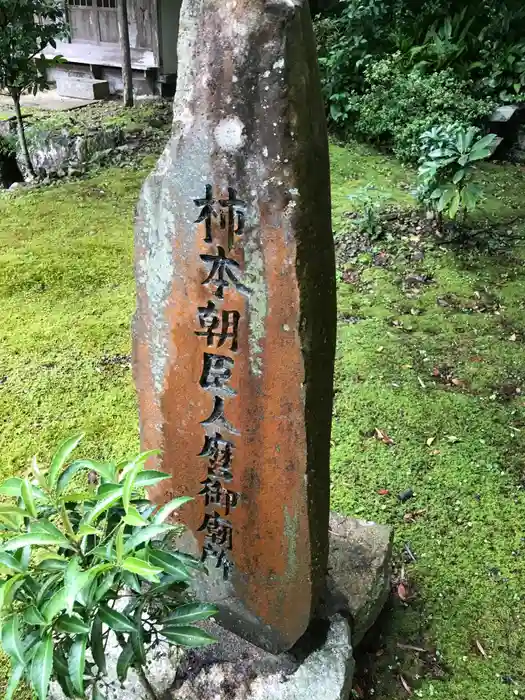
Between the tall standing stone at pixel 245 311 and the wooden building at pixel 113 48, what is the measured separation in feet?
32.6

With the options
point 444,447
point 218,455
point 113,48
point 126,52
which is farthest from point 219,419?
point 113,48

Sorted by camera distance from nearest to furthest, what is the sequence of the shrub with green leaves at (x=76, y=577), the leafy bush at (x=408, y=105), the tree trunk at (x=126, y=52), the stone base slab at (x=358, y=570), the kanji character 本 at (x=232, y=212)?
the shrub with green leaves at (x=76, y=577) → the kanji character 本 at (x=232, y=212) → the stone base slab at (x=358, y=570) → the leafy bush at (x=408, y=105) → the tree trunk at (x=126, y=52)

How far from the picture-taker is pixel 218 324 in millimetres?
1833

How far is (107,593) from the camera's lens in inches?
62.5

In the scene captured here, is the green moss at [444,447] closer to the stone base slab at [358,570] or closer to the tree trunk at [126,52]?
the stone base slab at [358,570]

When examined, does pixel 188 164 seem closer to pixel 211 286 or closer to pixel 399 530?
pixel 211 286

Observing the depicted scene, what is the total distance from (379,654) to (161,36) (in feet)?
34.2

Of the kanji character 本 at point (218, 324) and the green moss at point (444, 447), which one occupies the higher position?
the kanji character 本 at point (218, 324)

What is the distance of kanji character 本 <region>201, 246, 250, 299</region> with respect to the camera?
174 cm

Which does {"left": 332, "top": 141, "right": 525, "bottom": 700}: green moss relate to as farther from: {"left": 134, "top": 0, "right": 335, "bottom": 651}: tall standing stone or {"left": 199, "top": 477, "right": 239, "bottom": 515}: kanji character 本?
{"left": 199, "top": 477, "right": 239, "bottom": 515}: kanji character 本

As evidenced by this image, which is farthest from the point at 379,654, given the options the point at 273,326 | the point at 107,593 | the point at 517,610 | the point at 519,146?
the point at 519,146

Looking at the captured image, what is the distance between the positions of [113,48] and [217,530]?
36.2ft

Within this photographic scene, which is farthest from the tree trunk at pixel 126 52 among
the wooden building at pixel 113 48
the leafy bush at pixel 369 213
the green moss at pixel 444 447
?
the green moss at pixel 444 447

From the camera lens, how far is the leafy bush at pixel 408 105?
7387 mm
